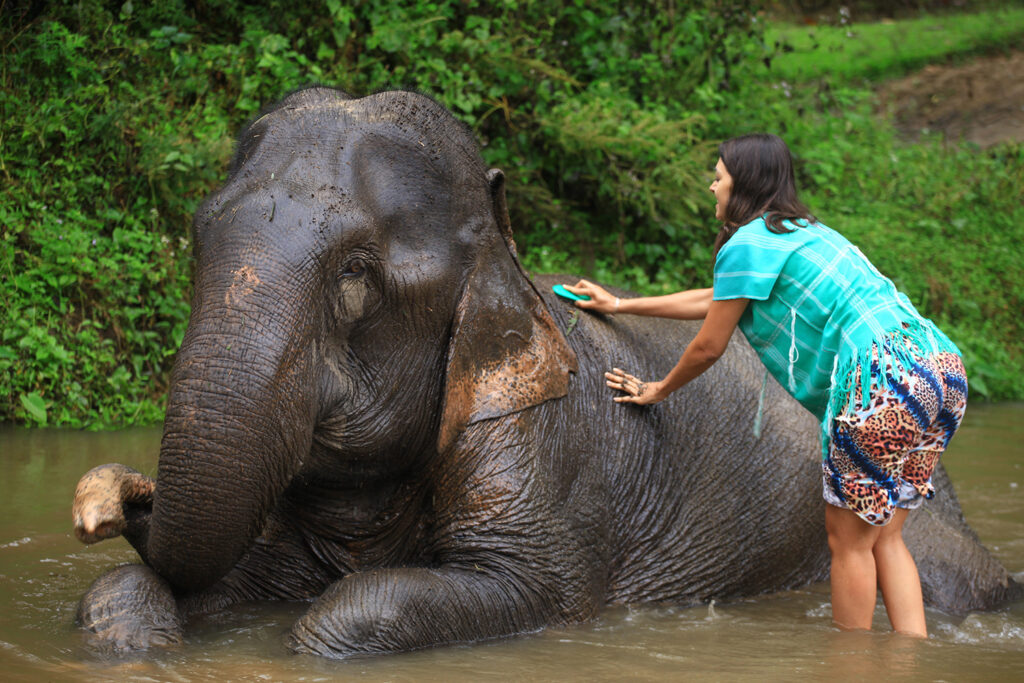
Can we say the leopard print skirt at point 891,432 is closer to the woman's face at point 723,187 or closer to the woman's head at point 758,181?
the woman's head at point 758,181

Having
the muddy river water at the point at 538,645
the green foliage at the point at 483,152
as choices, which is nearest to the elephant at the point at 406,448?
the muddy river water at the point at 538,645

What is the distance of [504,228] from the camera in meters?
4.25

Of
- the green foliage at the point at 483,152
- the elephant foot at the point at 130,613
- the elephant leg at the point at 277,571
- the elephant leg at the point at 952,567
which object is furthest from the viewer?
the green foliage at the point at 483,152

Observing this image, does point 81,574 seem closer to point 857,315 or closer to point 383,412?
point 383,412

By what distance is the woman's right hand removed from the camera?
15.8 feet

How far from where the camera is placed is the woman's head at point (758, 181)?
402 cm

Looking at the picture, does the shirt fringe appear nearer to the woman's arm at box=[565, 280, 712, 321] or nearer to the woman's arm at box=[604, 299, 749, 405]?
the woman's arm at box=[604, 299, 749, 405]

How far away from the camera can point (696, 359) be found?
4.22 metres

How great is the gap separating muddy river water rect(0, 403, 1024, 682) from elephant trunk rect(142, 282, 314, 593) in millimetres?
358

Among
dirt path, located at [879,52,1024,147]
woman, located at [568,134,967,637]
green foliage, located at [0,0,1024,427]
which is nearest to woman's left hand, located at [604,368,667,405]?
woman, located at [568,134,967,637]

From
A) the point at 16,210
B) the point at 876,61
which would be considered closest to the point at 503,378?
the point at 16,210

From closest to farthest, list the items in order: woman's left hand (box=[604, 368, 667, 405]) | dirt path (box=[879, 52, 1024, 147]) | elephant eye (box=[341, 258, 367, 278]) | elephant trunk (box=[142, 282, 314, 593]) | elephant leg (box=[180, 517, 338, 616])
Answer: elephant trunk (box=[142, 282, 314, 593]) → elephant eye (box=[341, 258, 367, 278]) → elephant leg (box=[180, 517, 338, 616]) → woman's left hand (box=[604, 368, 667, 405]) → dirt path (box=[879, 52, 1024, 147])

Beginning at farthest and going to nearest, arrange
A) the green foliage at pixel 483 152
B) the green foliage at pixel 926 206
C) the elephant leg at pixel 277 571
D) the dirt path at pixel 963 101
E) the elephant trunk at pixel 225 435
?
the dirt path at pixel 963 101, the green foliage at pixel 926 206, the green foliage at pixel 483 152, the elephant leg at pixel 277 571, the elephant trunk at pixel 225 435

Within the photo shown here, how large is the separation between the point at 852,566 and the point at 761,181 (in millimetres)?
1334
